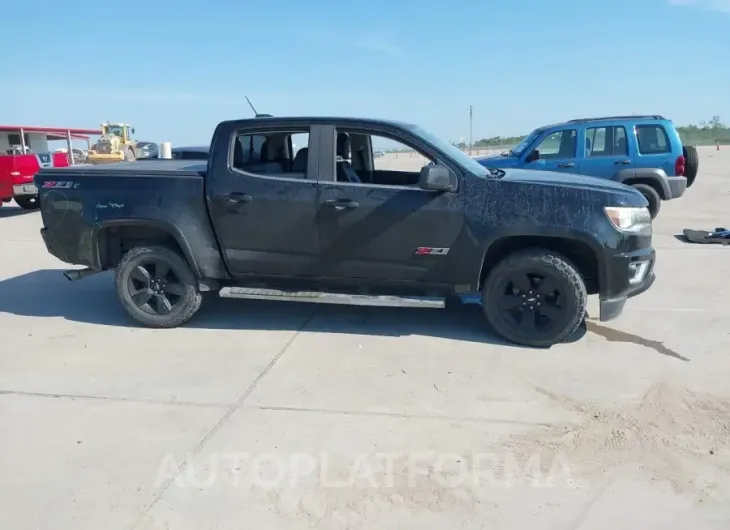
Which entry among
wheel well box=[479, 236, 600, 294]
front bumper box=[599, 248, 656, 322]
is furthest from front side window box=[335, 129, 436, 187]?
front bumper box=[599, 248, 656, 322]

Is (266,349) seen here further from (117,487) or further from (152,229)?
(117,487)

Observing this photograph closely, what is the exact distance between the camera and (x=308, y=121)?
210 inches

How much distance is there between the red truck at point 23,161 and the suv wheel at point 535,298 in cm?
1000

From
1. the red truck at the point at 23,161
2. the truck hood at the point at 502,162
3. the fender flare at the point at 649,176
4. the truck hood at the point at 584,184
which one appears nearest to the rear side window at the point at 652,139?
the fender flare at the point at 649,176

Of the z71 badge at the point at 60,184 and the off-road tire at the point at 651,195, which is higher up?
the z71 badge at the point at 60,184

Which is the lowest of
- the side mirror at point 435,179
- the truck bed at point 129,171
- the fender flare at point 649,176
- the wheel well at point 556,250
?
the wheel well at point 556,250

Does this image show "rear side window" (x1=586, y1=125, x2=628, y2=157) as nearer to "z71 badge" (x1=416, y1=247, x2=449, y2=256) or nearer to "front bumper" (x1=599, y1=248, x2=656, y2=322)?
"front bumper" (x1=599, y1=248, x2=656, y2=322)

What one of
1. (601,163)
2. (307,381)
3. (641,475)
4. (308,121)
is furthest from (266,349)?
(601,163)

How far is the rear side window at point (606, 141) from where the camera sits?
427 inches

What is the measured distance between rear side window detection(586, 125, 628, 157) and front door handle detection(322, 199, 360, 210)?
286 inches

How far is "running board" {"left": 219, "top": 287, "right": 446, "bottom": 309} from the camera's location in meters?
5.14

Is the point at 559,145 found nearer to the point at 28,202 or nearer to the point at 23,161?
the point at 23,161

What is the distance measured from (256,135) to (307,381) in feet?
7.72

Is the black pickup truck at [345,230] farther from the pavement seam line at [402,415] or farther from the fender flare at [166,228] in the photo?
the pavement seam line at [402,415]
